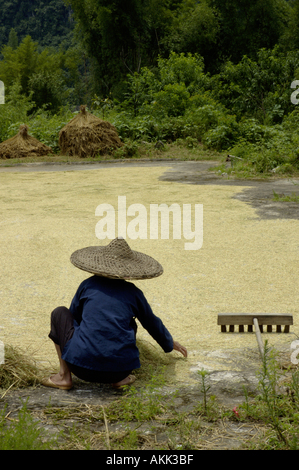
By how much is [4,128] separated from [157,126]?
504 centimetres

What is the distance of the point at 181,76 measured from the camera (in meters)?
22.0

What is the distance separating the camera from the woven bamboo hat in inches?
105

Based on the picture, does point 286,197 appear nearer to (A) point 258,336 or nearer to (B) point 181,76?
(A) point 258,336

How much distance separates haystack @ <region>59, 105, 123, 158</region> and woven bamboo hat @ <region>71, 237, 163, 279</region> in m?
12.1

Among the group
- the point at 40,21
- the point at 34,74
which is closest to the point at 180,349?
the point at 34,74

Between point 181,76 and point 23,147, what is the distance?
378 inches

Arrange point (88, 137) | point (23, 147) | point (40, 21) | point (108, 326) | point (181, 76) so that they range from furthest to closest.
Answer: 1. point (40, 21)
2. point (181, 76)
3. point (23, 147)
4. point (88, 137)
5. point (108, 326)

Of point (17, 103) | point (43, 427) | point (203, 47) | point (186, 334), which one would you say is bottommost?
point (186, 334)

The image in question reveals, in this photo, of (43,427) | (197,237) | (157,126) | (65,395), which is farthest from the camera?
(157,126)

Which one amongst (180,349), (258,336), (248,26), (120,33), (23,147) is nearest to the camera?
(180,349)

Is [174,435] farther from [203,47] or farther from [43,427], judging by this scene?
[203,47]

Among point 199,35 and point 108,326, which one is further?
point 199,35

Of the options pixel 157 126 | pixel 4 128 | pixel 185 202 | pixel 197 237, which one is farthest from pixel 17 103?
pixel 197 237

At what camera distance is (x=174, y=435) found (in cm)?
211
